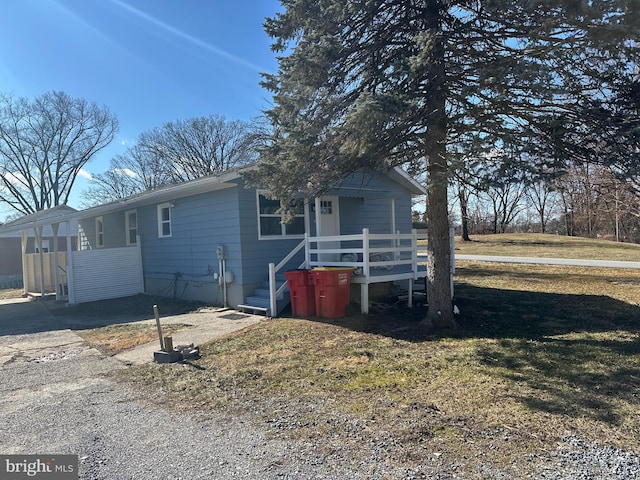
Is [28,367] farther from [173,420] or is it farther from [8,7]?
[8,7]

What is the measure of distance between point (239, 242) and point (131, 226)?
673 cm

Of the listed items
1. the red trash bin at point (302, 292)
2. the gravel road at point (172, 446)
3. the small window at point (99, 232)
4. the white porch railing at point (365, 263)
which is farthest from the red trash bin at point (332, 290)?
the small window at point (99, 232)

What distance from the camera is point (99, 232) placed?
16.5m

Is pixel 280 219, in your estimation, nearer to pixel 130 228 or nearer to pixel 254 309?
pixel 254 309

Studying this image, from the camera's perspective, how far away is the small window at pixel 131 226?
14.5 meters

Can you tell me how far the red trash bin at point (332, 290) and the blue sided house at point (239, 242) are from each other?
363mm

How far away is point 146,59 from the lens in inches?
621

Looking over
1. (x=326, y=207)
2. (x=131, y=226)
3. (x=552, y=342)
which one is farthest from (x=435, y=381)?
(x=131, y=226)

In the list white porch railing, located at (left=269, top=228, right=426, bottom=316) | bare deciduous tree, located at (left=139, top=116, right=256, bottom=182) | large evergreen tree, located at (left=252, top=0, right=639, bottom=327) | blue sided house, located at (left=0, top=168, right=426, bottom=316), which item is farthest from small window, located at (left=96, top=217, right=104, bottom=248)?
bare deciduous tree, located at (left=139, top=116, right=256, bottom=182)

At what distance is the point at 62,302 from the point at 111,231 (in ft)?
11.5

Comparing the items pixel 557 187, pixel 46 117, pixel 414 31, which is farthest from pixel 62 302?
pixel 46 117

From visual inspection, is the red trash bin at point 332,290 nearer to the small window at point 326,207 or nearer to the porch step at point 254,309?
the porch step at point 254,309

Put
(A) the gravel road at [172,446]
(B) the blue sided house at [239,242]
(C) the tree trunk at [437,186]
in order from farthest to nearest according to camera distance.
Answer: (B) the blue sided house at [239,242]
(C) the tree trunk at [437,186]
(A) the gravel road at [172,446]
